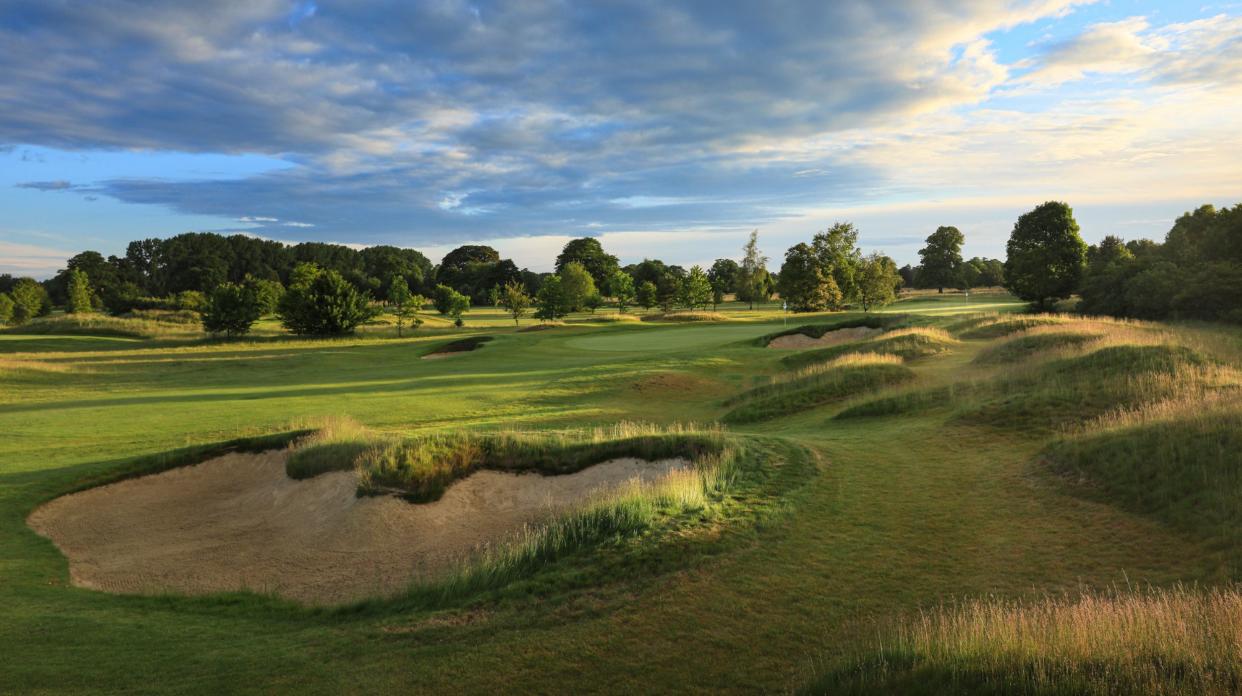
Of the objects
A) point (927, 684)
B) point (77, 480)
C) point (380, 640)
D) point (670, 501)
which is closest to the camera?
point (927, 684)

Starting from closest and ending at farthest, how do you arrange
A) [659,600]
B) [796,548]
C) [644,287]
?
[659,600] → [796,548] → [644,287]

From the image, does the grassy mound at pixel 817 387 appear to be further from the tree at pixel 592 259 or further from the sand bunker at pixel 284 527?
the tree at pixel 592 259

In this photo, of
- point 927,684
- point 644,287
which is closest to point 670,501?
point 927,684

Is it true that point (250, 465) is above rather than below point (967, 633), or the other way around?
below

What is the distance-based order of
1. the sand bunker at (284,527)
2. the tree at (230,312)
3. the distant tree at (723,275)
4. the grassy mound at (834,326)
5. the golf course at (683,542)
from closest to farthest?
the golf course at (683,542) → the sand bunker at (284,527) → the grassy mound at (834,326) → the tree at (230,312) → the distant tree at (723,275)

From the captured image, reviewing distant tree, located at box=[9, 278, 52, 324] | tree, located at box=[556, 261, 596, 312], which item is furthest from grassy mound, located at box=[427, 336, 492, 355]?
distant tree, located at box=[9, 278, 52, 324]

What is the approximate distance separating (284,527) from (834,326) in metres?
39.1

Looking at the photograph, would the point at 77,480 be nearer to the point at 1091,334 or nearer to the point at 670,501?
the point at 670,501

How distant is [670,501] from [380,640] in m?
5.26

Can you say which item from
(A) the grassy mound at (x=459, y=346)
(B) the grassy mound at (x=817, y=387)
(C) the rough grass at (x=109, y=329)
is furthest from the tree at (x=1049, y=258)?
(C) the rough grass at (x=109, y=329)

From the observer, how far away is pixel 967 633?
573 cm

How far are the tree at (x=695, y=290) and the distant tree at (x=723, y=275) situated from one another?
3658cm

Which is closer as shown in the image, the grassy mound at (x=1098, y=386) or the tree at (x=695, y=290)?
the grassy mound at (x=1098, y=386)

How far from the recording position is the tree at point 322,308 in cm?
5712
